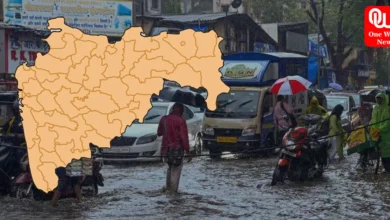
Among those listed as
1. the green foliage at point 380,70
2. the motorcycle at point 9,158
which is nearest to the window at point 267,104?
the motorcycle at point 9,158

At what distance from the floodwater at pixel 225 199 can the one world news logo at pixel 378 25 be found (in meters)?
3.32

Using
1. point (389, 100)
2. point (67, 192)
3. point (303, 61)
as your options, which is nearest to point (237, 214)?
point (67, 192)

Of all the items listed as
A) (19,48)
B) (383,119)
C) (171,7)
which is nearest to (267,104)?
(383,119)

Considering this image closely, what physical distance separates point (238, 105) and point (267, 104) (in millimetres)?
753

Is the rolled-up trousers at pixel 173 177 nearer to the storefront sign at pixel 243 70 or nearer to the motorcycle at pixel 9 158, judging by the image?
the motorcycle at pixel 9 158

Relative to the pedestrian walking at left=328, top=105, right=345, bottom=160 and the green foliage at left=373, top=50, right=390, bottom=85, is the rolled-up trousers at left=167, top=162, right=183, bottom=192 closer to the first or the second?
the pedestrian walking at left=328, top=105, right=345, bottom=160

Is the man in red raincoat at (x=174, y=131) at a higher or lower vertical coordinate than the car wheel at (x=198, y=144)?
higher

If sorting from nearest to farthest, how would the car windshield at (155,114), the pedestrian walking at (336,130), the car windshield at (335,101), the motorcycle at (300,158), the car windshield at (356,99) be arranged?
the motorcycle at (300,158) < the pedestrian walking at (336,130) < the car windshield at (155,114) < the car windshield at (335,101) < the car windshield at (356,99)

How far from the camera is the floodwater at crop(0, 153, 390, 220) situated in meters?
11.5

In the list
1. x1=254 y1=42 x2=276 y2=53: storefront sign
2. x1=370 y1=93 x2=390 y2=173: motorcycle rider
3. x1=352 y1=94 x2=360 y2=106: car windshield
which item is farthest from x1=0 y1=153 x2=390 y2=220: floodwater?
x1=254 y1=42 x2=276 y2=53: storefront sign

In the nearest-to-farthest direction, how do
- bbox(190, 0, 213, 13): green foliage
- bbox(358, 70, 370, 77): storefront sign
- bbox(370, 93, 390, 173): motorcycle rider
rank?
bbox(370, 93, 390, 173): motorcycle rider → bbox(358, 70, 370, 77): storefront sign → bbox(190, 0, 213, 13): green foliage

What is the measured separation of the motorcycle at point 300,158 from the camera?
561 inches

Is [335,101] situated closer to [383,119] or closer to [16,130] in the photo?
[383,119]
